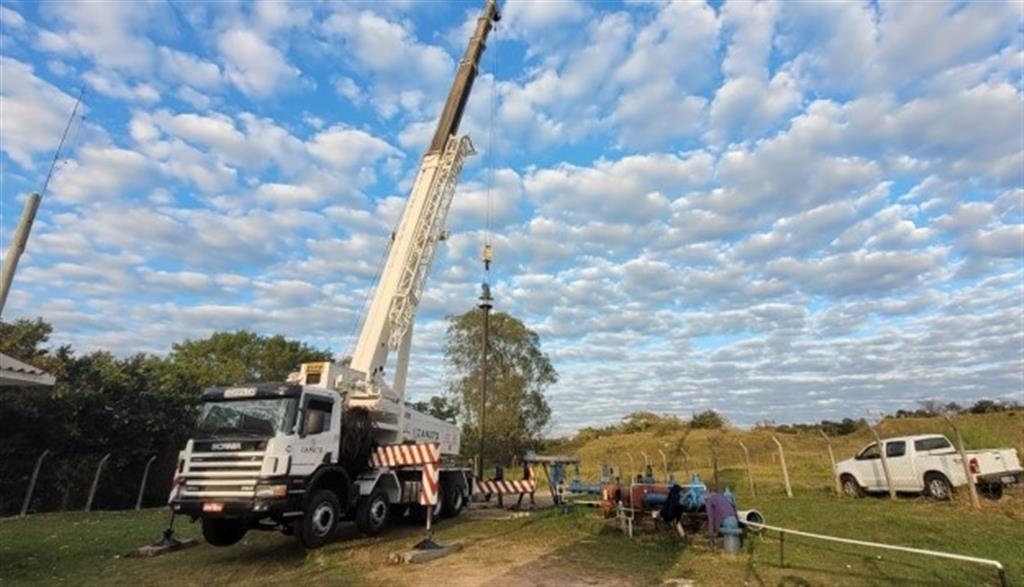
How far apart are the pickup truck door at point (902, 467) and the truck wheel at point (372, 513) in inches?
508

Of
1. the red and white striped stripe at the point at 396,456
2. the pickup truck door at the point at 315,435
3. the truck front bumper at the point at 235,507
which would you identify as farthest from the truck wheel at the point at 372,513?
the truck front bumper at the point at 235,507

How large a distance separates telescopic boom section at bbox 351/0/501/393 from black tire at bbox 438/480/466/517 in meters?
3.07

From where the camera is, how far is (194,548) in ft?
42.0

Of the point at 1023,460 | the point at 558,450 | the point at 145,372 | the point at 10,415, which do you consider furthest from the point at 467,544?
the point at 558,450

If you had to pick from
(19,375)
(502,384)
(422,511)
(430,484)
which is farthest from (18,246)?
(502,384)

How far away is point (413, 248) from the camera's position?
627 inches

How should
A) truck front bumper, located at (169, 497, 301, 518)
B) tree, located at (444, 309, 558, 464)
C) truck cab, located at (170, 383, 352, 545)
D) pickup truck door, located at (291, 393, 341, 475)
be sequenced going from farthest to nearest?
tree, located at (444, 309, 558, 464)
pickup truck door, located at (291, 393, 341, 475)
truck cab, located at (170, 383, 352, 545)
truck front bumper, located at (169, 497, 301, 518)

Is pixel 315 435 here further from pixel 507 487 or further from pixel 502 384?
pixel 502 384

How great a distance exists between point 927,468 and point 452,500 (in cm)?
1181

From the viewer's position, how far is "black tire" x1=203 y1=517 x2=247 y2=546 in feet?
39.8

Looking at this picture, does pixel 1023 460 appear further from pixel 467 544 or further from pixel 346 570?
pixel 346 570

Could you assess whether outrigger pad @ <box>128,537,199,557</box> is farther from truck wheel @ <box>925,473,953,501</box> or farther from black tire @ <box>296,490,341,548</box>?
truck wheel @ <box>925,473,953,501</box>

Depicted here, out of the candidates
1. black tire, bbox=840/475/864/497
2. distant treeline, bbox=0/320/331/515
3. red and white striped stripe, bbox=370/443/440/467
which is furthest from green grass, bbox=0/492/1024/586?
distant treeline, bbox=0/320/331/515

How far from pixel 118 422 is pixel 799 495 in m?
22.6
